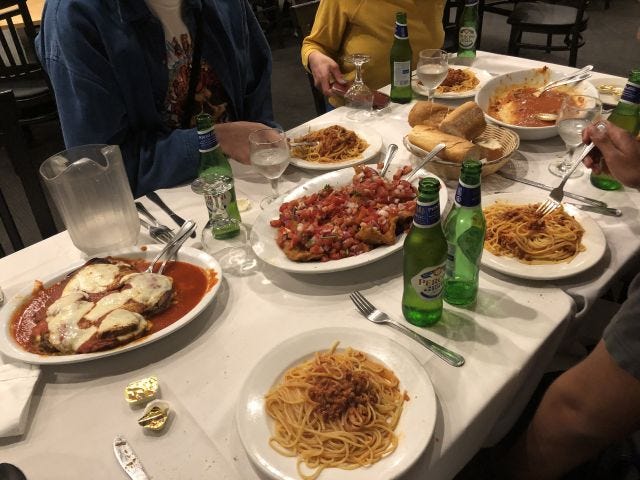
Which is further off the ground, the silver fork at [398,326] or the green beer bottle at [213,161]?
the green beer bottle at [213,161]

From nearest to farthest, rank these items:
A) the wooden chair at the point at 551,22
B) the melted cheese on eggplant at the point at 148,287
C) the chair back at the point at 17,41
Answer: the melted cheese on eggplant at the point at 148,287 < the chair back at the point at 17,41 < the wooden chair at the point at 551,22

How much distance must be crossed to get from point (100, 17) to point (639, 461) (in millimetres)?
1924

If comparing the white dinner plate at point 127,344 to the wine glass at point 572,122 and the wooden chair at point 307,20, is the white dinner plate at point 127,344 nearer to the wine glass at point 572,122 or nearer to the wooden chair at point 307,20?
the wine glass at point 572,122

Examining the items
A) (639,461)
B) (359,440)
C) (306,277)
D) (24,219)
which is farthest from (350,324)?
(24,219)

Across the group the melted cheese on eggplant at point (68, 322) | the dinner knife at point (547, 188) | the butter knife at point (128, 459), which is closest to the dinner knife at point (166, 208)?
the melted cheese on eggplant at point (68, 322)

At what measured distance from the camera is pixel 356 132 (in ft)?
6.58

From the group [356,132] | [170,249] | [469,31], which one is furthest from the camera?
[469,31]

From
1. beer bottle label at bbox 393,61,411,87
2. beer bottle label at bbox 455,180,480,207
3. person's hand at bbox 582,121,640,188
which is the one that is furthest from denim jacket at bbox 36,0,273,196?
person's hand at bbox 582,121,640,188

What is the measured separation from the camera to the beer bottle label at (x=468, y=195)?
1.08 meters

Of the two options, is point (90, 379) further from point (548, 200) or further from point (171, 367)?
point (548, 200)

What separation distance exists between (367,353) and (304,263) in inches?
13.3

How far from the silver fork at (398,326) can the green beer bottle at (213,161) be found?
0.45 m

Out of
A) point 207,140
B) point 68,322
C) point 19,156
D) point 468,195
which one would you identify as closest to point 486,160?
point 468,195

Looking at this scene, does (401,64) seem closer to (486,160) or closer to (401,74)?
(401,74)
